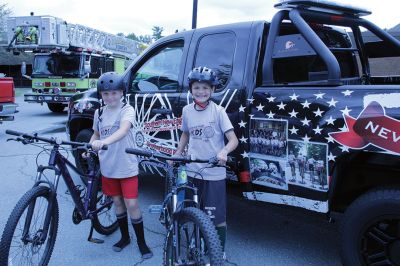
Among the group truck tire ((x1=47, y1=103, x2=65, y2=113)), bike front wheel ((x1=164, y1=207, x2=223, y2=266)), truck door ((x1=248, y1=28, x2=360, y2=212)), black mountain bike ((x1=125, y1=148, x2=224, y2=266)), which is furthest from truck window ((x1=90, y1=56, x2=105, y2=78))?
bike front wheel ((x1=164, y1=207, x2=223, y2=266))

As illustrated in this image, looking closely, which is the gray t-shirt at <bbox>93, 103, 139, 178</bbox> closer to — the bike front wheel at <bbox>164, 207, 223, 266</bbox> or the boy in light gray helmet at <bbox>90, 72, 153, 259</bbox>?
the boy in light gray helmet at <bbox>90, 72, 153, 259</bbox>

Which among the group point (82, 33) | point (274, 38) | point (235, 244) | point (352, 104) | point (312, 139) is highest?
point (82, 33)

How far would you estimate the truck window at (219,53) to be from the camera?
3762mm

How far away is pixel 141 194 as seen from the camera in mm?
5348

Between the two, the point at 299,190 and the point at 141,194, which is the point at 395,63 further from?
the point at 299,190

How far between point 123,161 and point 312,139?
1544 mm

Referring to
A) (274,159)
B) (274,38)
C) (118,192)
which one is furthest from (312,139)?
(118,192)

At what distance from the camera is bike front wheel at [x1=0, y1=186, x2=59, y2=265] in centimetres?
286

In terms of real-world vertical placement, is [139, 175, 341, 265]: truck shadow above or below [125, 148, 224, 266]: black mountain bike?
below

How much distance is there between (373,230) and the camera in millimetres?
2773

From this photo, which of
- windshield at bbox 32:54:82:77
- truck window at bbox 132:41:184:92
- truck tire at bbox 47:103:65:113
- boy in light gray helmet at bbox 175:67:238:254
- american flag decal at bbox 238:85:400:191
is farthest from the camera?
truck tire at bbox 47:103:65:113

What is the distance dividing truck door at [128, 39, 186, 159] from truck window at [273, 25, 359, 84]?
3.35ft

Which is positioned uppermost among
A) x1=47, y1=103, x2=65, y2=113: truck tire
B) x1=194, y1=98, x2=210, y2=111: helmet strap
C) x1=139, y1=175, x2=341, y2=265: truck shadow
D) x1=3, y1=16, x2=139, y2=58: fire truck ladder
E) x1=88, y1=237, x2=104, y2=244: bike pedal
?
x1=3, y1=16, x2=139, y2=58: fire truck ladder

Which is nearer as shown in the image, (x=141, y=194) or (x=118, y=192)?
(x=118, y=192)
